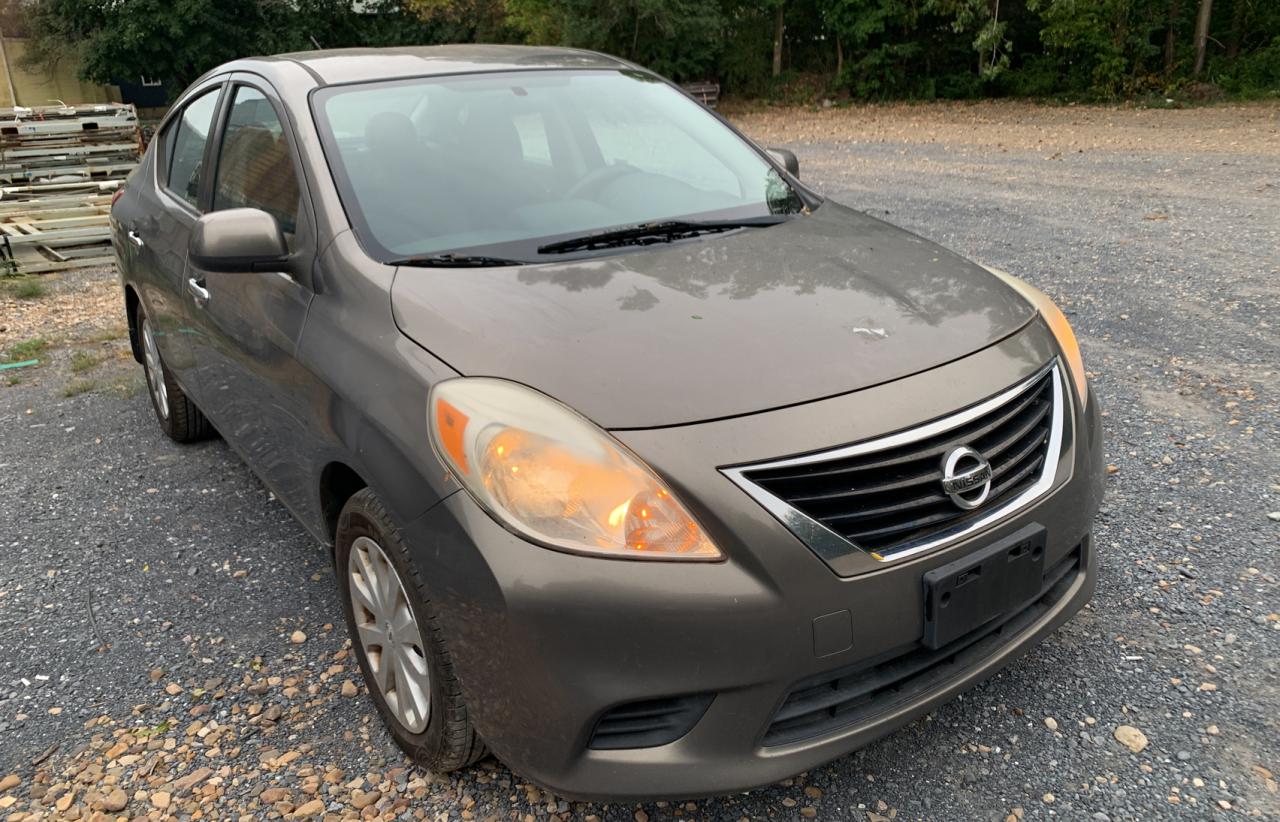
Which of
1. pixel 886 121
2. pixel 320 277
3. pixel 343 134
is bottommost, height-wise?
pixel 886 121

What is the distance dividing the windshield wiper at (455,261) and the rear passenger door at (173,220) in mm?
1440

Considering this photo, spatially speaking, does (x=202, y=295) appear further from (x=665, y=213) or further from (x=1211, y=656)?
(x=1211, y=656)

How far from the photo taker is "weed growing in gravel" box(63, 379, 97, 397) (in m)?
5.36

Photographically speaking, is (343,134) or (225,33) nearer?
(343,134)

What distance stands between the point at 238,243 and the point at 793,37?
2576 cm

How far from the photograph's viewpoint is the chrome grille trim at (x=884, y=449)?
1.86 m

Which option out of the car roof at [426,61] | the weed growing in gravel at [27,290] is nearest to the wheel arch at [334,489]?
the car roof at [426,61]

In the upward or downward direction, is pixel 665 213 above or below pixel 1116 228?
above

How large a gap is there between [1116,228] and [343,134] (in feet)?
23.0

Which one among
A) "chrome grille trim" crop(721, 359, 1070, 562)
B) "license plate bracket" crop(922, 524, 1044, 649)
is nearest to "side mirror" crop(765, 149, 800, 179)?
"chrome grille trim" crop(721, 359, 1070, 562)

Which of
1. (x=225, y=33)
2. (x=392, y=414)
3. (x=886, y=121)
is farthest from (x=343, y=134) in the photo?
(x=225, y=33)

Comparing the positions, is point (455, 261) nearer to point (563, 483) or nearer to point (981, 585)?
point (563, 483)

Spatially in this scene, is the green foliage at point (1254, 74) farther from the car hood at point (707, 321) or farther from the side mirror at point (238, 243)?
the side mirror at point (238, 243)

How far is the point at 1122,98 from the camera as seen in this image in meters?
20.3
